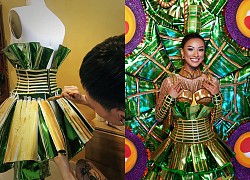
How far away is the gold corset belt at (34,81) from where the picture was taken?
88 cm

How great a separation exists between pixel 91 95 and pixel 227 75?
41 centimetres

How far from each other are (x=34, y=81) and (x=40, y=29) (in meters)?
0.15

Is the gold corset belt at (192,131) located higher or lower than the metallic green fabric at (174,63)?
lower

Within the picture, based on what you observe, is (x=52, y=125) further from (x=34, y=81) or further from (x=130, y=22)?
(x=130, y=22)

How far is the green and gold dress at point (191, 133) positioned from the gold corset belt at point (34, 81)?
0.33 m

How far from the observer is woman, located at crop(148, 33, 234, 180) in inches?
33.8

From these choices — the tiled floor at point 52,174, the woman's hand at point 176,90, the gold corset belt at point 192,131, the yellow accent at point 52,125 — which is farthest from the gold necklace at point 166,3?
the tiled floor at point 52,174

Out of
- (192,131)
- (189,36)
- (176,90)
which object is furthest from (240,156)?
(189,36)

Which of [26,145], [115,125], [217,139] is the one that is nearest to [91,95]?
[115,125]

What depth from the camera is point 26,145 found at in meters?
0.84

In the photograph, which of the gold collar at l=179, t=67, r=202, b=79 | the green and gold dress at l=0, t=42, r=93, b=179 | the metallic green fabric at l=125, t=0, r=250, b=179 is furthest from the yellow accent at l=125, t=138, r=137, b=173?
the gold collar at l=179, t=67, r=202, b=79

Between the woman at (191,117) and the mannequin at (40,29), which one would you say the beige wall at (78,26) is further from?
the woman at (191,117)

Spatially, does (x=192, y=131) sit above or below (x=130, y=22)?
below

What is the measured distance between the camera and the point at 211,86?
0.88 meters
